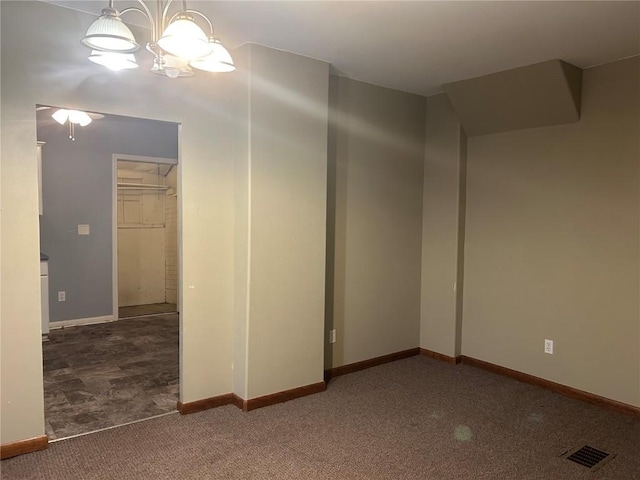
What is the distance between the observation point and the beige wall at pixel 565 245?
3.30 meters

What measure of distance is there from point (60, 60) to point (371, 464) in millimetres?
2802

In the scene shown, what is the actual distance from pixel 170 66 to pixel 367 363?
118 inches

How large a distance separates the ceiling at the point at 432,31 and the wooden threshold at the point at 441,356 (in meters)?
2.48

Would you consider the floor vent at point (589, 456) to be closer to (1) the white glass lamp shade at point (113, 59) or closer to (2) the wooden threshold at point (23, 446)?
(2) the wooden threshold at point (23, 446)

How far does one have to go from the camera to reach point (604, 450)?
9.11 feet

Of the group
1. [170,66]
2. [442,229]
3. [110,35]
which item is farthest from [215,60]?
[442,229]

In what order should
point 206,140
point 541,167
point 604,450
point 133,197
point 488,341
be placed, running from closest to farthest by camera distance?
point 604,450
point 206,140
point 541,167
point 488,341
point 133,197

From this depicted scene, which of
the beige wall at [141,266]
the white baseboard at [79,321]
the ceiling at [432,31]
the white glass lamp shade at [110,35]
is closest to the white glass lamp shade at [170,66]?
the white glass lamp shade at [110,35]

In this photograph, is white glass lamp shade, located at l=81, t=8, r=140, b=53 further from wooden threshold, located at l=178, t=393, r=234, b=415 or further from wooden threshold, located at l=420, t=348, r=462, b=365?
wooden threshold, located at l=420, t=348, r=462, b=365

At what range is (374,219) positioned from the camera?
416 cm

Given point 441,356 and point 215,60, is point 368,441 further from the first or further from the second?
point 215,60

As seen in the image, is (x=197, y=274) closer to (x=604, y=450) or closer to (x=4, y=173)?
(x=4, y=173)

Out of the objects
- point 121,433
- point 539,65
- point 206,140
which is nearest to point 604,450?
point 539,65

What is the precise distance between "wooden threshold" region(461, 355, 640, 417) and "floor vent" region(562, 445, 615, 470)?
2.36 feet
